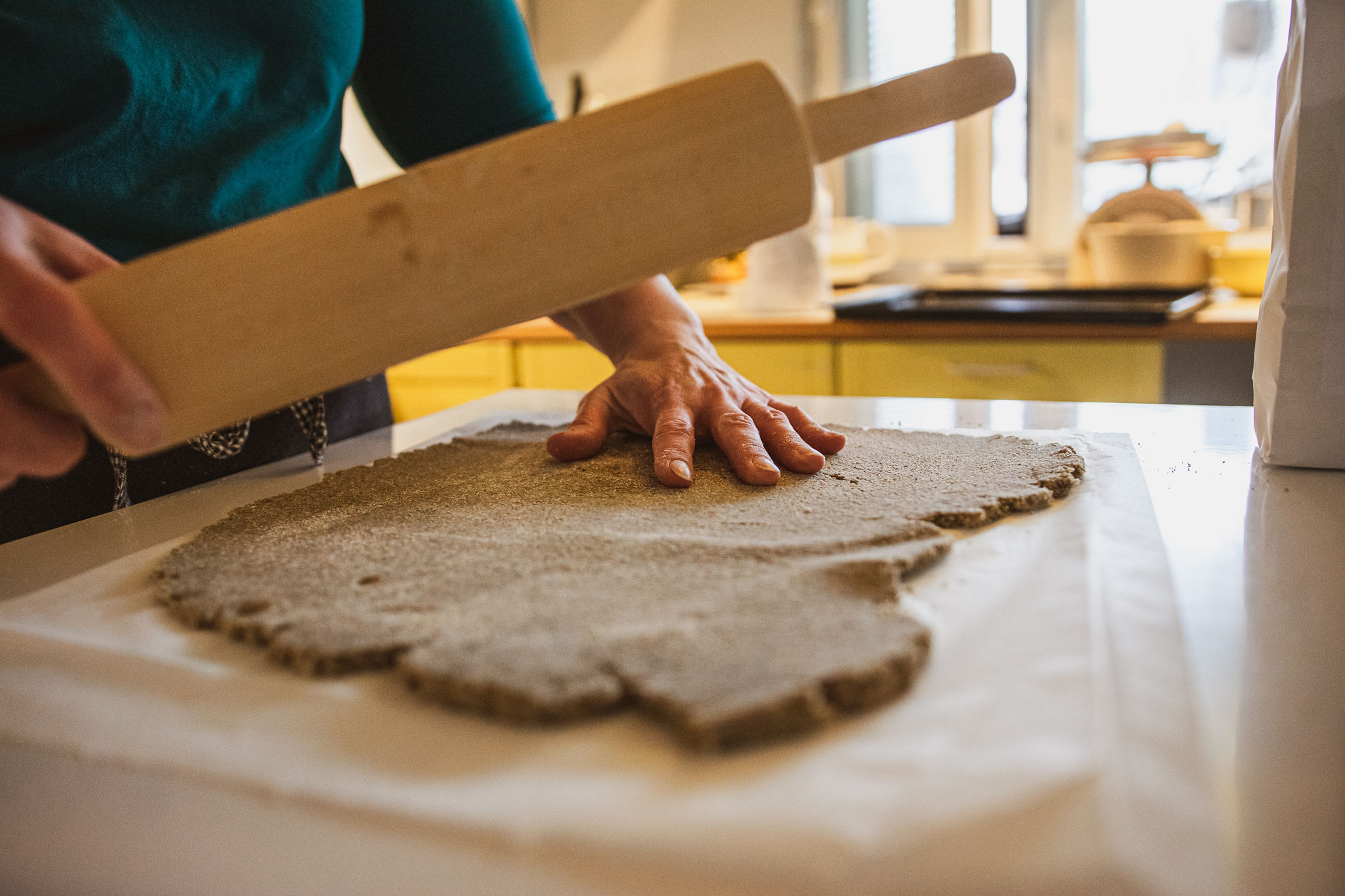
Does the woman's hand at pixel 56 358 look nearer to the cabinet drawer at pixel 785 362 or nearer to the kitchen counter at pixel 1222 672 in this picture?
the kitchen counter at pixel 1222 672

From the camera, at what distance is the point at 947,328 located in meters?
1.66

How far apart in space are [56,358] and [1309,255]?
2.50 feet

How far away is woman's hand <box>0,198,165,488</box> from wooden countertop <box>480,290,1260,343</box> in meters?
0.94

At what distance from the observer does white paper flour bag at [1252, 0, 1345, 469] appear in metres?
0.65

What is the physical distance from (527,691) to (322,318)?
0.71ft

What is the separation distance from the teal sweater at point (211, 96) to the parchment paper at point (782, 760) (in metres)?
0.36

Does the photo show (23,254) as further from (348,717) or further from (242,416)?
(348,717)

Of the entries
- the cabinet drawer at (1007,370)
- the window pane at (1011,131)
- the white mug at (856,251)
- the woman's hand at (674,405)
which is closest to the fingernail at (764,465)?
the woman's hand at (674,405)

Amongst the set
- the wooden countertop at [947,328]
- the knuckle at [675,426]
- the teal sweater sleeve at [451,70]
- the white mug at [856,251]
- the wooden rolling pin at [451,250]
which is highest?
the teal sweater sleeve at [451,70]

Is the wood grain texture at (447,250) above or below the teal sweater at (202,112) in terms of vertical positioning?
below

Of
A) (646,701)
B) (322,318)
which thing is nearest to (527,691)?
(646,701)

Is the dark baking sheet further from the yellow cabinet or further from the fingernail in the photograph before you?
the fingernail

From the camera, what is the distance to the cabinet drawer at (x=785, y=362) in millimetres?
1774

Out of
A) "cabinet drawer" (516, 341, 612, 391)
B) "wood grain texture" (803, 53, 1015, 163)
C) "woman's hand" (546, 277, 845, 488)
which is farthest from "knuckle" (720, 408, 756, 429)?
"cabinet drawer" (516, 341, 612, 391)
